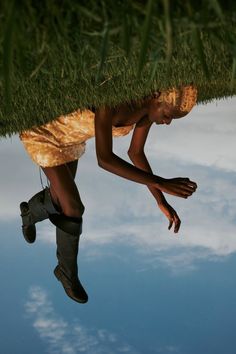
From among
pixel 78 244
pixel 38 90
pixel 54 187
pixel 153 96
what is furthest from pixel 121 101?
pixel 78 244

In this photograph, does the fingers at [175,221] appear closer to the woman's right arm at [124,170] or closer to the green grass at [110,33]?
the woman's right arm at [124,170]

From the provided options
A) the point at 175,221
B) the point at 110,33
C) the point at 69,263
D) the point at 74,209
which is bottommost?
the point at 110,33

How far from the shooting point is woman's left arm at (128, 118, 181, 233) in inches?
137

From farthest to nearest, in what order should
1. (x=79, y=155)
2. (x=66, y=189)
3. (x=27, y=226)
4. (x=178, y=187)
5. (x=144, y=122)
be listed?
1. (x=27, y=226)
2. (x=79, y=155)
3. (x=66, y=189)
4. (x=144, y=122)
5. (x=178, y=187)

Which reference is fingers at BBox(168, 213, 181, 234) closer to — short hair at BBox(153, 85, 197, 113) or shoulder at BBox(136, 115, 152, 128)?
shoulder at BBox(136, 115, 152, 128)

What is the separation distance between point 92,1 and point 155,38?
15 centimetres

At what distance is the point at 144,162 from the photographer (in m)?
3.57

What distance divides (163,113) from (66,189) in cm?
74

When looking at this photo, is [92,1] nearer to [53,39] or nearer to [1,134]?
[53,39]

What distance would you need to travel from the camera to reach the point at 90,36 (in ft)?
4.68

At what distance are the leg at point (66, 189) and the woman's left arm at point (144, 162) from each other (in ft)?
1.30

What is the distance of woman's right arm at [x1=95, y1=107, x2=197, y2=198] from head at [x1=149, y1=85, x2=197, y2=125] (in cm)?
27

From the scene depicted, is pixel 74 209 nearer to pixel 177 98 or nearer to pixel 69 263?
pixel 69 263

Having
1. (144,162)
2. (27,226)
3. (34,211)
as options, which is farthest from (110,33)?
(27,226)
